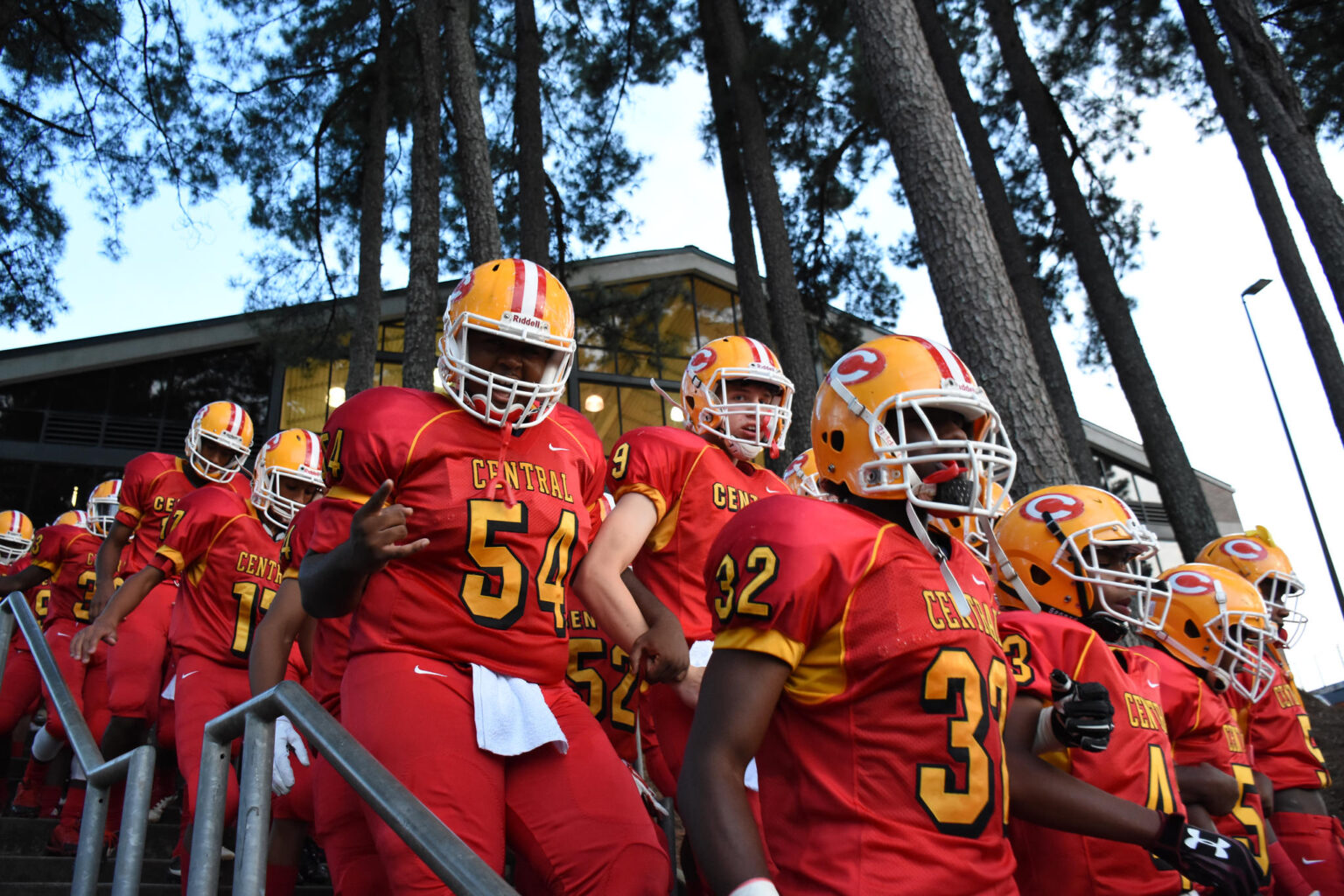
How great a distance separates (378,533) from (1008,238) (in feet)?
37.1

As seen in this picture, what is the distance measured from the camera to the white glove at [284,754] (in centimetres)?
332

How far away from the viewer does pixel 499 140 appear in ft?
45.5

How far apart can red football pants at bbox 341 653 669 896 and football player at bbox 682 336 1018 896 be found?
554mm

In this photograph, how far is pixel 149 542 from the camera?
695cm

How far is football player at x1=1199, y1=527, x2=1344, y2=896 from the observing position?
545 cm

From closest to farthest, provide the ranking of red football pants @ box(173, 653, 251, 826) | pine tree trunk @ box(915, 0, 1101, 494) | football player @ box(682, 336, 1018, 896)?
1. football player @ box(682, 336, 1018, 896)
2. red football pants @ box(173, 653, 251, 826)
3. pine tree trunk @ box(915, 0, 1101, 494)

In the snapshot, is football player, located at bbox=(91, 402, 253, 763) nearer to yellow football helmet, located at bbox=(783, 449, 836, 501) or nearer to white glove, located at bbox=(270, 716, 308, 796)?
white glove, located at bbox=(270, 716, 308, 796)

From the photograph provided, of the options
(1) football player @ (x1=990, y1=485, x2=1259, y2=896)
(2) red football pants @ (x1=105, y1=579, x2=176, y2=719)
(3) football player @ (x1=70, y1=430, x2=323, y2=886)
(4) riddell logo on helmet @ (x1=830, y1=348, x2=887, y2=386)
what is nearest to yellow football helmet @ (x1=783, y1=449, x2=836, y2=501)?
(1) football player @ (x1=990, y1=485, x2=1259, y2=896)

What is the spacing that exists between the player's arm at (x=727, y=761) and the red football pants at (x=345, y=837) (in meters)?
1.10

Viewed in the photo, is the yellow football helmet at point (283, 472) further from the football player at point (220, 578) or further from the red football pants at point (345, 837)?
the red football pants at point (345, 837)

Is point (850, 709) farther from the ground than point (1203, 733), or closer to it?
farther from the ground

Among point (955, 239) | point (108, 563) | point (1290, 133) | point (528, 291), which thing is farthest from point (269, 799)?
point (1290, 133)

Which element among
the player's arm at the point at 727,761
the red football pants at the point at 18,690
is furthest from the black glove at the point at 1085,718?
the red football pants at the point at 18,690

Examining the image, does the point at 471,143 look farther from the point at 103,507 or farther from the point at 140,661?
the point at 103,507
